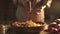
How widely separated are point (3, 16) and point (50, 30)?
1153 mm

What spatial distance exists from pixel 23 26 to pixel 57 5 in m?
1.12

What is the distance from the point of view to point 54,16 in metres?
1.96

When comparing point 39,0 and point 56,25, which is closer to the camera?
point 56,25

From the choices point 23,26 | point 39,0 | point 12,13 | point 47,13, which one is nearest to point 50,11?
point 47,13

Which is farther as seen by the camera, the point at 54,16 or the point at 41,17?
the point at 54,16

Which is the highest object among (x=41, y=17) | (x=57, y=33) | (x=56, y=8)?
(x=56, y=8)

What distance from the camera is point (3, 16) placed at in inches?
76.7

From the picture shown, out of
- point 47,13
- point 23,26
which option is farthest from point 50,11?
point 23,26

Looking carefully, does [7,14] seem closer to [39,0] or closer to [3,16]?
[3,16]

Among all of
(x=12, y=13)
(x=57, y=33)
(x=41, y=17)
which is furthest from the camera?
(x=12, y=13)

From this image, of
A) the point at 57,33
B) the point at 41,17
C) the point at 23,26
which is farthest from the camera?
the point at 41,17

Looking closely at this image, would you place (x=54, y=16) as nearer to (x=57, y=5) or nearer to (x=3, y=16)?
(x=57, y=5)

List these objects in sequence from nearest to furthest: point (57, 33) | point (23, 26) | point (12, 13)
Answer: point (57, 33) < point (23, 26) < point (12, 13)

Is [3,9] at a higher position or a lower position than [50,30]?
higher
